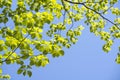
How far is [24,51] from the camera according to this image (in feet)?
23.9

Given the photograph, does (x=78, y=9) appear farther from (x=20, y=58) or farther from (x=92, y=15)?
(x=20, y=58)

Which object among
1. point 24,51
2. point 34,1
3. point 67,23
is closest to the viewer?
point 24,51

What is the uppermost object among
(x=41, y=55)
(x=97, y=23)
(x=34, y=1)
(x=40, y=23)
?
(x=97, y=23)

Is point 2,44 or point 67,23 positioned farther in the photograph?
point 67,23

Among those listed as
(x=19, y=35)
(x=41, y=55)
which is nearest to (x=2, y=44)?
(x=19, y=35)

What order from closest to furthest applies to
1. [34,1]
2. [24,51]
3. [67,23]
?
[24,51] < [34,1] < [67,23]

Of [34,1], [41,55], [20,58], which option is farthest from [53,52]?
[34,1]

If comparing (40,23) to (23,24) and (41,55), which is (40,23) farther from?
(41,55)

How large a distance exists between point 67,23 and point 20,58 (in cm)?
612

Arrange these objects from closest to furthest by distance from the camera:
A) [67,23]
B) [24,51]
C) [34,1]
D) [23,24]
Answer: [24,51]
[23,24]
[34,1]
[67,23]

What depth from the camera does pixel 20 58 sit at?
7.45m

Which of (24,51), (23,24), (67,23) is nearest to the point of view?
(24,51)

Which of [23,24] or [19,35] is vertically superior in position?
[23,24]

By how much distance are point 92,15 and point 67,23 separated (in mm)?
1207
